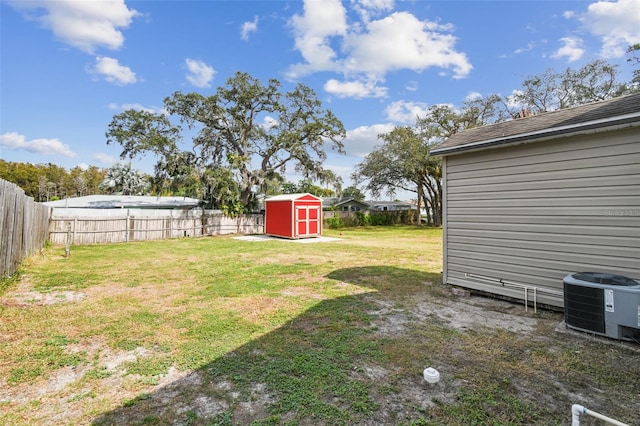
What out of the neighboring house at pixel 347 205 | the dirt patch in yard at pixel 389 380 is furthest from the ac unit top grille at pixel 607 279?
the neighboring house at pixel 347 205

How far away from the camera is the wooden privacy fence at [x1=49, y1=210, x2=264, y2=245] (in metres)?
11.7

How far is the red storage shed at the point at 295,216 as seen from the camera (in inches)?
555

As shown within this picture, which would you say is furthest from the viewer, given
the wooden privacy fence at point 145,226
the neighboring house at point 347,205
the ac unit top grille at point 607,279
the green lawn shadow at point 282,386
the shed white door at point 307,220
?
the neighboring house at point 347,205

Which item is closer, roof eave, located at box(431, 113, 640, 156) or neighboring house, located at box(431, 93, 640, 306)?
roof eave, located at box(431, 113, 640, 156)

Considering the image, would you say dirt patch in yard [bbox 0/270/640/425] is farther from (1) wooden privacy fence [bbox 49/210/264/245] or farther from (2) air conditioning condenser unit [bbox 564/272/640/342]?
(1) wooden privacy fence [bbox 49/210/264/245]

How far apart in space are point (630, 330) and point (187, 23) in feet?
43.0

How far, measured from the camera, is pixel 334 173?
782 inches

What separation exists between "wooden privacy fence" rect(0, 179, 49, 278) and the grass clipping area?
78 centimetres

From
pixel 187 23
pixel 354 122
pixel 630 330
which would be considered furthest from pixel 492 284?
pixel 354 122

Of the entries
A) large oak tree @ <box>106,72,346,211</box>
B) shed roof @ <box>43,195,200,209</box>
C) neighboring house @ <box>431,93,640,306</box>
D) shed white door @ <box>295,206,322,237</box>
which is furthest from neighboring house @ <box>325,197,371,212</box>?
neighboring house @ <box>431,93,640,306</box>

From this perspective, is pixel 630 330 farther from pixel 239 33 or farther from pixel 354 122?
pixel 354 122

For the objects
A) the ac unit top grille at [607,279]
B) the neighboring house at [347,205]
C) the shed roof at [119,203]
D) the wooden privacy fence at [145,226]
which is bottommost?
the ac unit top grille at [607,279]

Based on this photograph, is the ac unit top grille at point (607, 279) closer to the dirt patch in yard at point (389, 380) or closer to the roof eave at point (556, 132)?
the dirt patch in yard at point (389, 380)

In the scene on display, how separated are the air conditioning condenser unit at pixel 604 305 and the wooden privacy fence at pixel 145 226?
12325 mm
